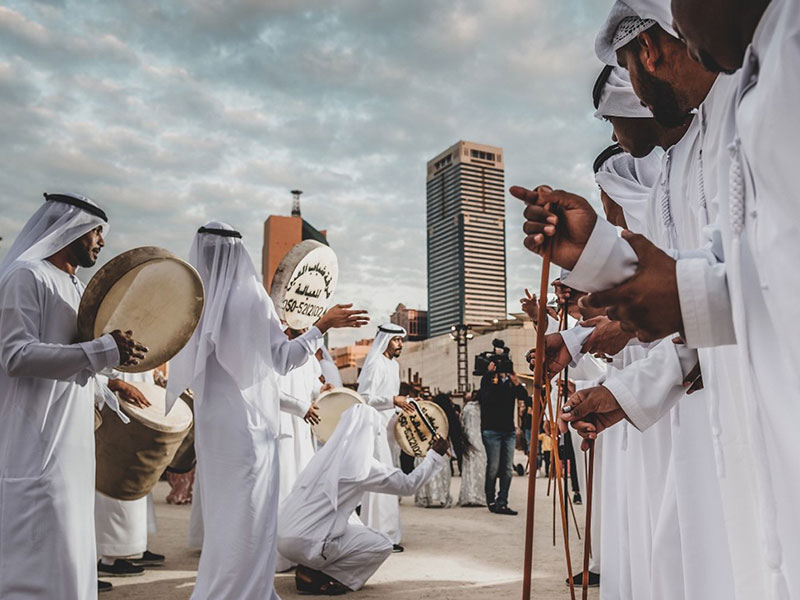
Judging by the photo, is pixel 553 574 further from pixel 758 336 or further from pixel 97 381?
pixel 758 336

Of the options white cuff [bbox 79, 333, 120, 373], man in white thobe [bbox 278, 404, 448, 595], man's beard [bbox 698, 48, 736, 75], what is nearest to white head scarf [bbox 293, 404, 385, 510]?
man in white thobe [bbox 278, 404, 448, 595]

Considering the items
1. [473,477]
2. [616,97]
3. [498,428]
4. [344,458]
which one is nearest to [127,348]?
[344,458]

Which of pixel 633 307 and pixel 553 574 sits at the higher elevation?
pixel 633 307

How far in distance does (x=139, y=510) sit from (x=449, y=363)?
110ft

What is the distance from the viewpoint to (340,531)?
186 inches

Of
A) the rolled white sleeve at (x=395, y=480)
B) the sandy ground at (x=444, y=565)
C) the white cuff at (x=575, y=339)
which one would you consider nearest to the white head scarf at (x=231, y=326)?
the rolled white sleeve at (x=395, y=480)

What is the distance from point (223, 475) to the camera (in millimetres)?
3605

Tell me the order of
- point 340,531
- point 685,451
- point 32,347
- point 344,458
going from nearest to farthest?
point 685,451 < point 32,347 < point 340,531 < point 344,458

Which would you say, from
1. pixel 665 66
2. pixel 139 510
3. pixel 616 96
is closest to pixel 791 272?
pixel 665 66

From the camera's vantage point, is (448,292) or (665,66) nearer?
(665,66)

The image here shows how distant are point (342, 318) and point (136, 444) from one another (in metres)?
1.75

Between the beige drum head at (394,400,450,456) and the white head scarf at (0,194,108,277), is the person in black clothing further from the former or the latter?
the white head scarf at (0,194,108,277)

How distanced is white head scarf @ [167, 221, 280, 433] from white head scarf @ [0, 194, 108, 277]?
0.71 metres

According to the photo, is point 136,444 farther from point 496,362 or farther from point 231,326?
point 496,362
